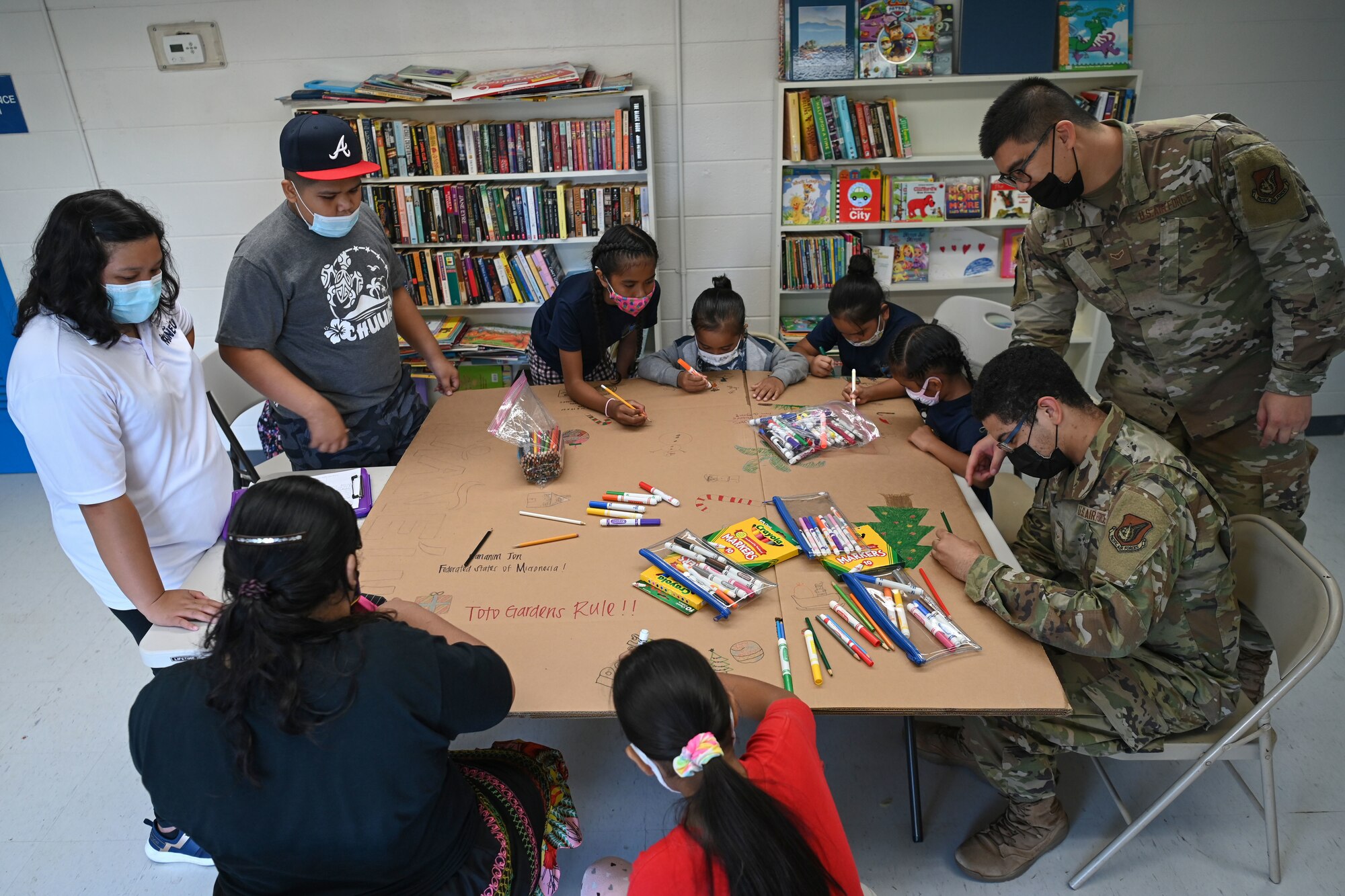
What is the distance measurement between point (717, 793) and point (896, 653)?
63cm

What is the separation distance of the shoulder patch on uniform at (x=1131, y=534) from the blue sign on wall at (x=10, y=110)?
4.63 metres

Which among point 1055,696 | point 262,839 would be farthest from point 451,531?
point 1055,696

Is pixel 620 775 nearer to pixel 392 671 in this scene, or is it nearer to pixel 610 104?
pixel 392 671

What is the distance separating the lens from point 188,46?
11.8 feet

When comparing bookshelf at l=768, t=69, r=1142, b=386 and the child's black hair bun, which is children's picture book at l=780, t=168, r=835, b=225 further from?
the child's black hair bun

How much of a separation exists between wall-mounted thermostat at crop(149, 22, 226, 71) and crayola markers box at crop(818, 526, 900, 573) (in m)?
3.55

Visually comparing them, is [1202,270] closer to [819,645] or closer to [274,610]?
→ [819,645]

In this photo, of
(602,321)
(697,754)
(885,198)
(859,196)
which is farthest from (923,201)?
(697,754)

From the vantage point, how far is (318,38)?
3588mm

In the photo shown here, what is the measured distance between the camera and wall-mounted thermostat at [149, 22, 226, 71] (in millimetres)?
3568

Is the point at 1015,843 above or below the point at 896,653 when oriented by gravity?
below

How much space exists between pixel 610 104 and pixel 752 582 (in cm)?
267

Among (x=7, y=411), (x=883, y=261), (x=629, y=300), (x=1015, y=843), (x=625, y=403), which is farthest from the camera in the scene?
(x=7, y=411)

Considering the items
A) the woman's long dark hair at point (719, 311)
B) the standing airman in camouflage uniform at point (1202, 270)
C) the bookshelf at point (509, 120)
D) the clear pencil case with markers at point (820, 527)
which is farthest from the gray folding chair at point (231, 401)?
the standing airman in camouflage uniform at point (1202, 270)
